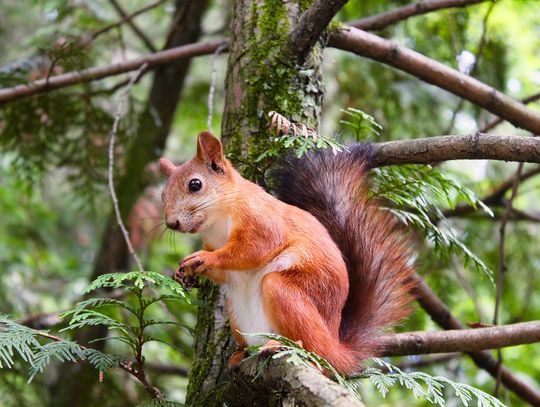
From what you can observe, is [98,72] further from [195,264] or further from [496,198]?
[496,198]

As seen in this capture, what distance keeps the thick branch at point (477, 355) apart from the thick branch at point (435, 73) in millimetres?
660

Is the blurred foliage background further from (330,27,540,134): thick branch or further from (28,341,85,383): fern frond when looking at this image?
(28,341,85,383): fern frond

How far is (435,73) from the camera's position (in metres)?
2.54

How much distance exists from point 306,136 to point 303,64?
43 cm

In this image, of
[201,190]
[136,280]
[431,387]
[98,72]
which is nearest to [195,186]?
[201,190]

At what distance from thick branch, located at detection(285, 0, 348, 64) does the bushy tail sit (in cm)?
32

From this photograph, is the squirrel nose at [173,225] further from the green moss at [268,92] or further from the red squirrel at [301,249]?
the green moss at [268,92]

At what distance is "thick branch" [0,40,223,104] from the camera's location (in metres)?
2.85

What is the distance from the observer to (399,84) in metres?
4.18

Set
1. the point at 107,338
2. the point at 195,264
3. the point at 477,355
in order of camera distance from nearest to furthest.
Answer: the point at 107,338, the point at 195,264, the point at 477,355

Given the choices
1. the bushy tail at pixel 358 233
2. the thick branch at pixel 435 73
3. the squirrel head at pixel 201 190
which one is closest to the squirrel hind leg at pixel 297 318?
the bushy tail at pixel 358 233

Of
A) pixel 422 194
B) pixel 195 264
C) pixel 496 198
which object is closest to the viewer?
pixel 195 264

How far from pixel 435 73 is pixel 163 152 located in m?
2.27

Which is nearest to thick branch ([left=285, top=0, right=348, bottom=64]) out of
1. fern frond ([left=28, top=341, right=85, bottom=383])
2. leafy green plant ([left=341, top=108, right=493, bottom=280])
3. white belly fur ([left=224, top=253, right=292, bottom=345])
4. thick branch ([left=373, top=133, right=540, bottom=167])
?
leafy green plant ([left=341, top=108, right=493, bottom=280])
